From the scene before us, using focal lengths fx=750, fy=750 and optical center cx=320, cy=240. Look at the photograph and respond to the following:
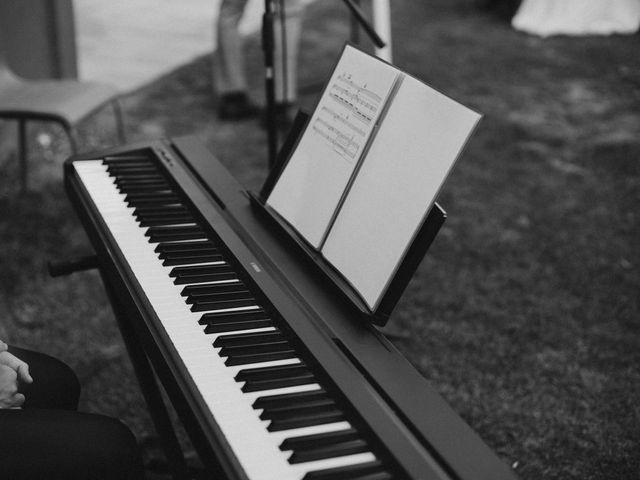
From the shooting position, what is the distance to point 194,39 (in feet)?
22.5

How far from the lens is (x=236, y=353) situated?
1.27m

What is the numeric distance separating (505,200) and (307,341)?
9.50ft

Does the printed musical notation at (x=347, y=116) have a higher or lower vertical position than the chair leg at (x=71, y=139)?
higher

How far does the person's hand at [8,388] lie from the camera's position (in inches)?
54.8

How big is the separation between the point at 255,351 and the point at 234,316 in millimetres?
112

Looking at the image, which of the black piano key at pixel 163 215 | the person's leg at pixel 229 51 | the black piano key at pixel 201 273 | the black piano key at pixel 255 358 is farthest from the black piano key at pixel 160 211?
the person's leg at pixel 229 51

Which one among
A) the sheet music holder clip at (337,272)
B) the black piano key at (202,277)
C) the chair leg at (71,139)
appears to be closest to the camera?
the sheet music holder clip at (337,272)

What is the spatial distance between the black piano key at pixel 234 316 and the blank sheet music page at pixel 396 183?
0.56ft

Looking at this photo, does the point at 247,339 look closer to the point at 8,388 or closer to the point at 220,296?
the point at 220,296

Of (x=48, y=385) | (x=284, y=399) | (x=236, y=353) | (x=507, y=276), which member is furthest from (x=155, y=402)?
(x=507, y=276)

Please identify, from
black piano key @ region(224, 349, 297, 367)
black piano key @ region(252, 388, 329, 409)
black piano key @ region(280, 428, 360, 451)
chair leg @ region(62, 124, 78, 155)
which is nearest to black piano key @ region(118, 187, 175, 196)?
black piano key @ region(224, 349, 297, 367)

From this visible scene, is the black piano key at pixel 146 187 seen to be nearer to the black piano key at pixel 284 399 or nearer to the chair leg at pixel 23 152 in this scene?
the black piano key at pixel 284 399

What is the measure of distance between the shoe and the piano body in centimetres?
316

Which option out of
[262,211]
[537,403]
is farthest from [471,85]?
[262,211]
